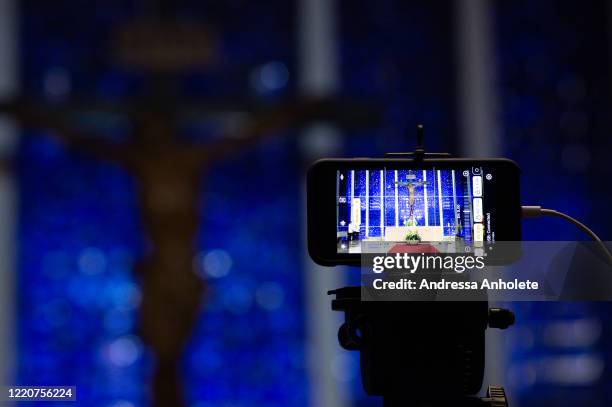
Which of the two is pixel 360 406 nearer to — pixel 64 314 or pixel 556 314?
pixel 556 314

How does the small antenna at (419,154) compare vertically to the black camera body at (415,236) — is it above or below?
above

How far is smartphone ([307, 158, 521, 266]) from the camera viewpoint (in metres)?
0.97

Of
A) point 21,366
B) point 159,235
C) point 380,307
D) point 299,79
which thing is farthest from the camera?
point 299,79

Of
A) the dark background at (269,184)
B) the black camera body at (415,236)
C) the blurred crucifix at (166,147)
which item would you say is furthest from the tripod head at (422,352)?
the dark background at (269,184)

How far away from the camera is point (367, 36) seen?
3801 millimetres

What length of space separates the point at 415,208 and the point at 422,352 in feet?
0.57

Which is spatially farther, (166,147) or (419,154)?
(166,147)

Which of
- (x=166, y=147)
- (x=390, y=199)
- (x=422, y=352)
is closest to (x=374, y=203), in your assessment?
(x=390, y=199)

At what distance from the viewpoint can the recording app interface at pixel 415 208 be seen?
981mm

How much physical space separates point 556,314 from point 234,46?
1886 mm

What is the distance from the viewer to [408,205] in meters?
1.00

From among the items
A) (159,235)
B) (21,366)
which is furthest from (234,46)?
(21,366)

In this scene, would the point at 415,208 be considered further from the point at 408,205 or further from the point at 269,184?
the point at 269,184

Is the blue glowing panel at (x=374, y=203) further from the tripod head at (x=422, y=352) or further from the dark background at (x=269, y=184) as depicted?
the dark background at (x=269, y=184)
